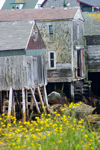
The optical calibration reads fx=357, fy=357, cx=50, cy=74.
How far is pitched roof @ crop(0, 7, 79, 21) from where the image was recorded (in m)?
26.4

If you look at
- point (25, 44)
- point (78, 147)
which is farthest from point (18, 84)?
point (78, 147)

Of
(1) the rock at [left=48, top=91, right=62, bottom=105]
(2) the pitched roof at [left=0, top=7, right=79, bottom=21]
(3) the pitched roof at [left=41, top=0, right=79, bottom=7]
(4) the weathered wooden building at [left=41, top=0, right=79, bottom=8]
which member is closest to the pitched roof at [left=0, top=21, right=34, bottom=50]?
(2) the pitched roof at [left=0, top=7, right=79, bottom=21]

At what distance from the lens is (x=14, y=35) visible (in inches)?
746

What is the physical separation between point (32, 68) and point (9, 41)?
192 centimetres

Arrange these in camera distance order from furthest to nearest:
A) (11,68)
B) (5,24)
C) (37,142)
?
1. (5,24)
2. (11,68)
3. (37,142)

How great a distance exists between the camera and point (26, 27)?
19438 millimetres

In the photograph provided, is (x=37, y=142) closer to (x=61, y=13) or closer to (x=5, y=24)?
(x=5, y=24)

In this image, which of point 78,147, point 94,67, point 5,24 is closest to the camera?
point 78,147

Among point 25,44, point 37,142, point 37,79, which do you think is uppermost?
point 25,44

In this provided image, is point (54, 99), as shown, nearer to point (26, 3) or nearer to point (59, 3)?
point (59, 3)

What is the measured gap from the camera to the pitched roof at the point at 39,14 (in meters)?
26.4

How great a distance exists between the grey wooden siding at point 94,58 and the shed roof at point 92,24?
4.64 ft

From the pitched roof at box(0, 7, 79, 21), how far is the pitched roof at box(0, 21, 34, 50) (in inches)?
271

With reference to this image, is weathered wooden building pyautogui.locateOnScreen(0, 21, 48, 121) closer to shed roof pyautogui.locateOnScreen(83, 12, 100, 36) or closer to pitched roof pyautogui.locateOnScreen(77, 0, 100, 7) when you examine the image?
shed roof pyautogui.locateOnScreen(83, 12, 100, 36)
